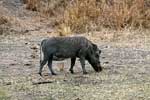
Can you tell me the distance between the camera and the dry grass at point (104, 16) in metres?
17.5

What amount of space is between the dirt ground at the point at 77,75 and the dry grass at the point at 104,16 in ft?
4.39

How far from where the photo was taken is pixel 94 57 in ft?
37.1

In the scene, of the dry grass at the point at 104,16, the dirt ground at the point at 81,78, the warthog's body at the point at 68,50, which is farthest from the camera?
the dry grass at the point at 104,16

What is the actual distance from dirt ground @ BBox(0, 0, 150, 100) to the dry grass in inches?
52.6

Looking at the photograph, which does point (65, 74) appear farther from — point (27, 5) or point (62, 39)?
point (27, 5)

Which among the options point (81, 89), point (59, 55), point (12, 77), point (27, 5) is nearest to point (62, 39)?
point (59, 55)

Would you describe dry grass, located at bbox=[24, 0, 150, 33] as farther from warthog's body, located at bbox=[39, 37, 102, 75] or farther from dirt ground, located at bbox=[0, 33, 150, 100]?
warthog's body, located at bbox=[39, 37, 102, 75]

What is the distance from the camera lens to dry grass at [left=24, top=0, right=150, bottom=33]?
57.6 feet

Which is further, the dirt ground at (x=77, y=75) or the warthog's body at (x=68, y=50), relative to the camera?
the warthog's body at (x=68, y=50)

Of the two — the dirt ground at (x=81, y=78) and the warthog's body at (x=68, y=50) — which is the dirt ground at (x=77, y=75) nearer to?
the dirt ground at (x=81, y=78)

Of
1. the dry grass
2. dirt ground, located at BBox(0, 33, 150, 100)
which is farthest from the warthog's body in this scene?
the dry grass

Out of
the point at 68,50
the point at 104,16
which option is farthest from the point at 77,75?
the point at 104,16

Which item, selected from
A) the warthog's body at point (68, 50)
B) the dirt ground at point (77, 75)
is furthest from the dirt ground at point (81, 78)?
the warthog's body at point (68, 50)

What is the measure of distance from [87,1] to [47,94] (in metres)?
9.61
